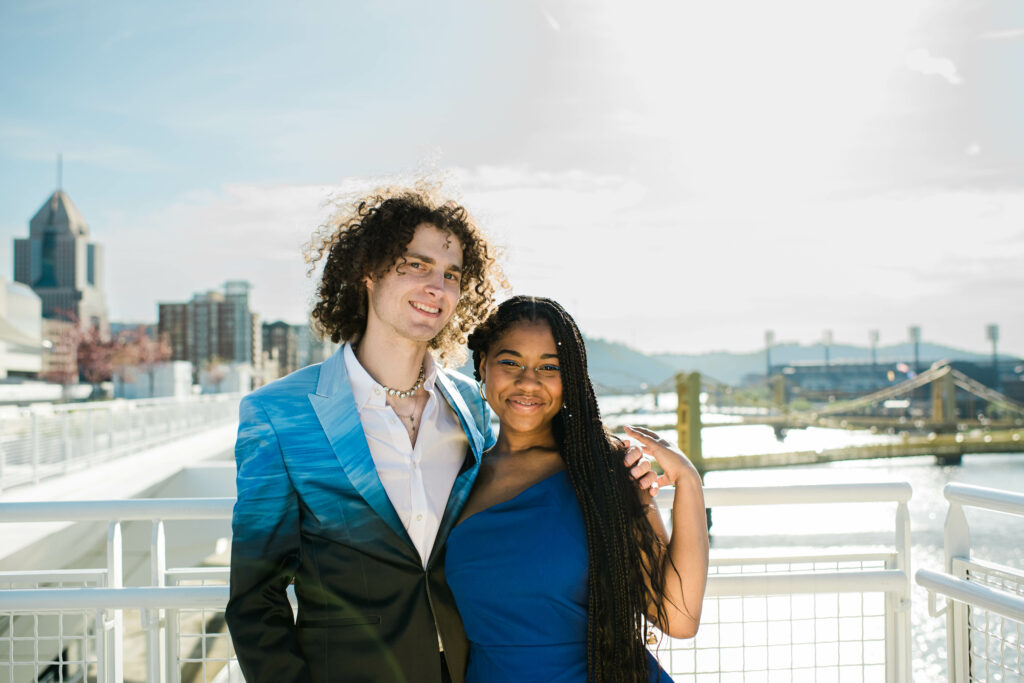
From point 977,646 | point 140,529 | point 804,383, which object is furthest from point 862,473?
point 804,383

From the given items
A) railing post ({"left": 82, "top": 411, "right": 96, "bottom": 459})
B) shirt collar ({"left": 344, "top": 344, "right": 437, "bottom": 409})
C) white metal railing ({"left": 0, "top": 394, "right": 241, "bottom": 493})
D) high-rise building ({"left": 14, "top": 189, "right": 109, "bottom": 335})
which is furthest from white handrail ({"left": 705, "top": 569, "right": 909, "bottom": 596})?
high-rise building ({"left": 14, "top": 189, "right": 109, "bottom": 335})

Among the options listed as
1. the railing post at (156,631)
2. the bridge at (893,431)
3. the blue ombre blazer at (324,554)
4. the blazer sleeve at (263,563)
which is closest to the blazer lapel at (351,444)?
the blue ombre blazer at (324,554)

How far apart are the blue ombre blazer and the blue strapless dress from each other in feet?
0.32

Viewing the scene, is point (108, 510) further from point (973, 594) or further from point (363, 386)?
point (973, 594)

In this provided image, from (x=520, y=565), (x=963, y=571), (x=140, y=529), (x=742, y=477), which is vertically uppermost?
(x=520, y=565)

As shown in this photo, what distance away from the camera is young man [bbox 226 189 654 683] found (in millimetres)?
1449

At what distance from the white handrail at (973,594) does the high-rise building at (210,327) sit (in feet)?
279

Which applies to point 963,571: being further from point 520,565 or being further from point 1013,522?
point 1013,522

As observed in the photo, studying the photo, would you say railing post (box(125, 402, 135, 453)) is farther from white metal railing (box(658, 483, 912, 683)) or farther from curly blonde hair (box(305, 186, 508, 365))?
white metal railing (box(658, 483, 912, 683))

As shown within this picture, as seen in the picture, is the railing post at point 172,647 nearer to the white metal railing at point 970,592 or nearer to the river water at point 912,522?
the white metal railing at point 970,592

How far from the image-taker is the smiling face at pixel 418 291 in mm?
1669

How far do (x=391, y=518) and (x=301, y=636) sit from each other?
299 mm

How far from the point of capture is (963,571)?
2.15 meters

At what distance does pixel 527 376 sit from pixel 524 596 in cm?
48
